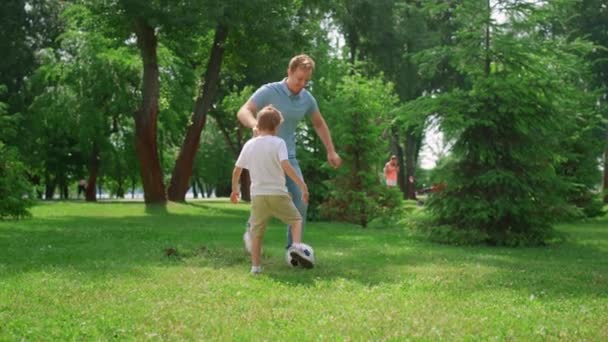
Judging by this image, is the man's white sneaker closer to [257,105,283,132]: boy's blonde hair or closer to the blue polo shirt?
the blue polo shirt

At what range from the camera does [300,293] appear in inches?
251

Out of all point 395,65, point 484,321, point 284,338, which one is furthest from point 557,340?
point 395,65

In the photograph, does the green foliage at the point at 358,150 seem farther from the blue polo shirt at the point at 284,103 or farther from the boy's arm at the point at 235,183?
the boy's arm at the point at 235,183

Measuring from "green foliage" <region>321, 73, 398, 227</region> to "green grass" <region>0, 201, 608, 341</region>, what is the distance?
22.7 feet

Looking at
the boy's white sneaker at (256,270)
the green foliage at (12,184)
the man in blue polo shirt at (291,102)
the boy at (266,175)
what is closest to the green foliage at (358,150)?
→ the green foliage at (12,184)

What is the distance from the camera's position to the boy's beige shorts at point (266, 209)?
774 cm

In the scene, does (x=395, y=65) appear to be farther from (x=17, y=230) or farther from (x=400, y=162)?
(x=17, y=230)

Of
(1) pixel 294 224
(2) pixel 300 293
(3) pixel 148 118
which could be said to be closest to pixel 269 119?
(1) pixel 294 224

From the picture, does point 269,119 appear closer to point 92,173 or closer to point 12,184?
point 12,184

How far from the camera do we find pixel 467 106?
1247 centimetres

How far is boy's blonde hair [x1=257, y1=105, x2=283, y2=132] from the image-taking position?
757cm

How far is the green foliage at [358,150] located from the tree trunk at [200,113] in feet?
23.9

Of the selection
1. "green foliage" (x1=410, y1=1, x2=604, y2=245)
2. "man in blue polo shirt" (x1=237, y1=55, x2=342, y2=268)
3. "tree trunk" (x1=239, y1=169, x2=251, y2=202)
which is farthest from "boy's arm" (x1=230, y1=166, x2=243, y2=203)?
"tree trunk" (x1=239, y1=169, x2=251, y2=202)

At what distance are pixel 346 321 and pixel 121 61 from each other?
29.7 metres
